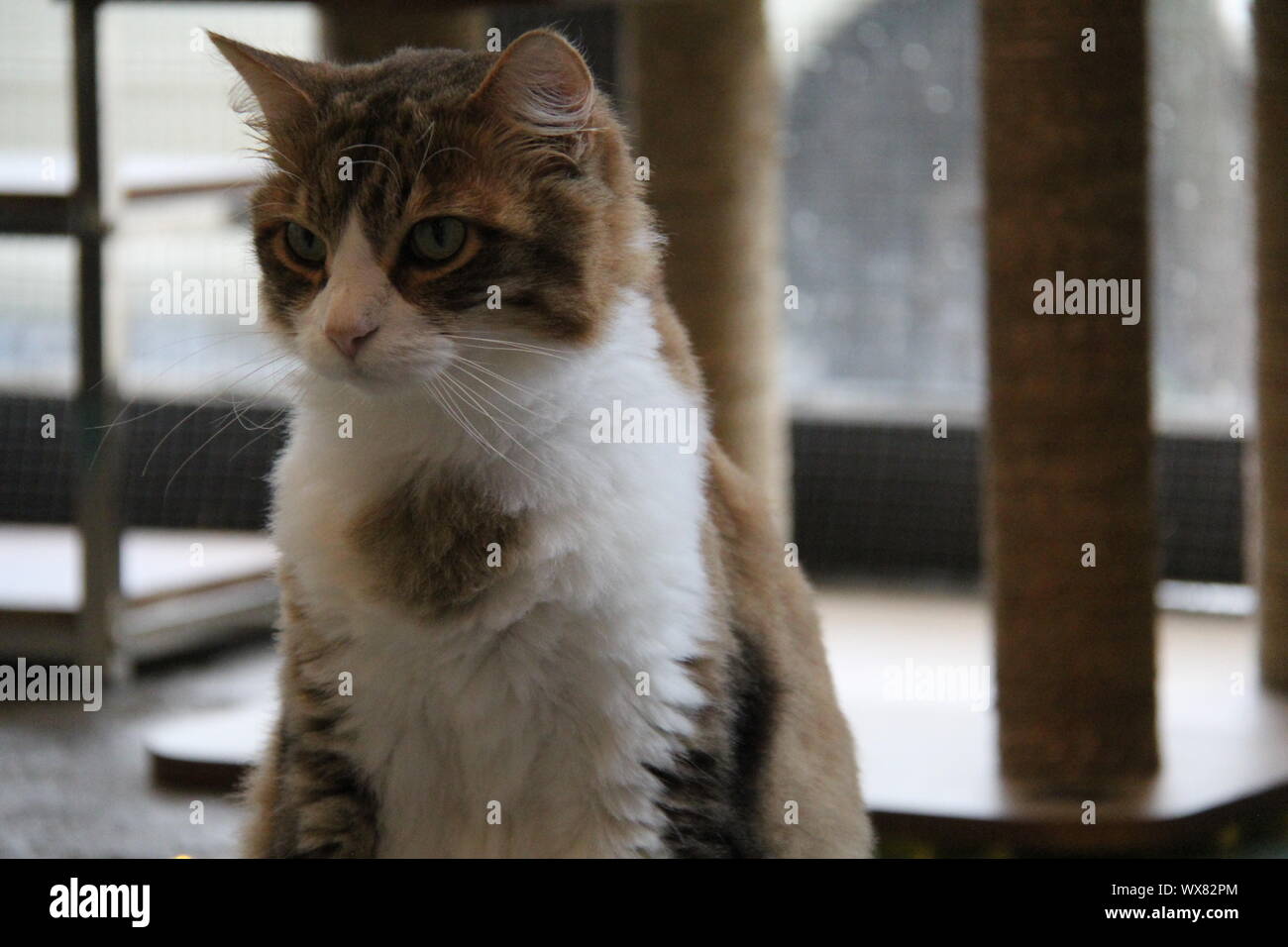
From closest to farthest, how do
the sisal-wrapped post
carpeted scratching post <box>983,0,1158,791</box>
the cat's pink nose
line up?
the cat's pink nose → carpeted scratching post <box>983,0,1158,791</box> → the sisal-wrapped post

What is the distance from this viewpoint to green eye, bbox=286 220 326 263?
1.23 meters

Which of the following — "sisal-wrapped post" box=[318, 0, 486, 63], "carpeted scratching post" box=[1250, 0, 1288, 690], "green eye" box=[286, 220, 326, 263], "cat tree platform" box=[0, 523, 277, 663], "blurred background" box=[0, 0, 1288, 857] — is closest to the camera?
"green eye" box=[286, 220, 326, 263]

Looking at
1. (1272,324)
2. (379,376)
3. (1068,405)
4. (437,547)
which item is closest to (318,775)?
(437,547)

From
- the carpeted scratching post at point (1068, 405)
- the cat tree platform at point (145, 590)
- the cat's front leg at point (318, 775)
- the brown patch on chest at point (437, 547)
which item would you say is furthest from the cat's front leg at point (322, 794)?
the cat tree platform at point (145, 590)

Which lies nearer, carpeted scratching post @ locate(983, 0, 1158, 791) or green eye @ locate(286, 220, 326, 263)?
green eye @ locate(286, 220, 326, 263)

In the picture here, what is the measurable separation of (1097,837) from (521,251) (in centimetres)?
108

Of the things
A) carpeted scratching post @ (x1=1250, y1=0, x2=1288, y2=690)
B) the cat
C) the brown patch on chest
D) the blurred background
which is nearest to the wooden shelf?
the blurred background

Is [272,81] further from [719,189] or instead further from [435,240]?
[719,189]

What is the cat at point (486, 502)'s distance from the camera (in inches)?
46.8

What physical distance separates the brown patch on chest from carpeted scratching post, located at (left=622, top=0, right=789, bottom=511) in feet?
3.16

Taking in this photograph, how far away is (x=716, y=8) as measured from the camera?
2.24m

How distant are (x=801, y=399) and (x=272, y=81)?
7.58 feet

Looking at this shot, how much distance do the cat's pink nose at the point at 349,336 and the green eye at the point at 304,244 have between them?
0.38 feet

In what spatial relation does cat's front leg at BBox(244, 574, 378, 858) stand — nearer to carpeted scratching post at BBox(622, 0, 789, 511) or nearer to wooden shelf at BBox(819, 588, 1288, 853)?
wooden shelf at BBox(819, 588, 1288, 853)
